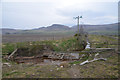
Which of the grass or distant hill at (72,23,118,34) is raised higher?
distant hill at (72,23,118,34)

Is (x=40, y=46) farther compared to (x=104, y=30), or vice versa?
(x=104, y=30)

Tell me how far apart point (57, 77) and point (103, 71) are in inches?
102

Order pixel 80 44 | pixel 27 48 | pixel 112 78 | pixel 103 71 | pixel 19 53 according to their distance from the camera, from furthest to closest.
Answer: pixel 80 44 → pixel 27 48 → pixel 19 53 → pixel 103 71 → pixel 112 78

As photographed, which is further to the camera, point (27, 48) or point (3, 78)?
point (27, 48)

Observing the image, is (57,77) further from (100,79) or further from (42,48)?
(42,48)

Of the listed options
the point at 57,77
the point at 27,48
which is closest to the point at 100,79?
the point at 57,77

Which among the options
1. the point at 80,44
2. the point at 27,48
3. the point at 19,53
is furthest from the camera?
the point at 80,44

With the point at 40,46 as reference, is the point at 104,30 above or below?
above

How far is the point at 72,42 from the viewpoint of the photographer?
16.0m

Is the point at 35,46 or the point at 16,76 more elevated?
the point at 35,46

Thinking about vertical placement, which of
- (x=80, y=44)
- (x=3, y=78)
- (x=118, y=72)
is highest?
(x=80, y=44)

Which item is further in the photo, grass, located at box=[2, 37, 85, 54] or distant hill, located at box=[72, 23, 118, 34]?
distant hill, located at box=[72, 23, 118, 34]

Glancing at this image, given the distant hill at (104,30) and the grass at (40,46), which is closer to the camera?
the grass at (40,46)

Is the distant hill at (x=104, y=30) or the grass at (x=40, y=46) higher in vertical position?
the distant hill at (x=104, y=30)
